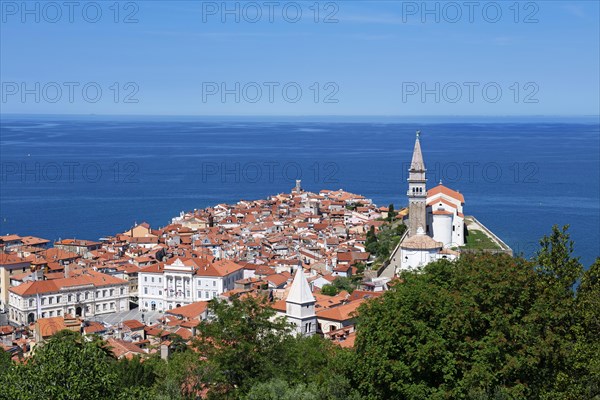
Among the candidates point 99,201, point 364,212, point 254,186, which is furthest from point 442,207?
point 254,186

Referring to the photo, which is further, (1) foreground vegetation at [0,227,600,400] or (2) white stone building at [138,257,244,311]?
(2) white stone building at [138,257,244,311]

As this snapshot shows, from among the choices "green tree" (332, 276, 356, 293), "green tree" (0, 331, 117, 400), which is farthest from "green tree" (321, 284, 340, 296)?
"green tree" (0, 331, 117, 400)

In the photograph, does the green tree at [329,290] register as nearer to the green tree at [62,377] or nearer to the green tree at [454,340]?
the green tree at [454,340]

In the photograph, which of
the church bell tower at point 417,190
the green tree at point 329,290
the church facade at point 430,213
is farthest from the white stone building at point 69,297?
the church bell tower at point 417,190

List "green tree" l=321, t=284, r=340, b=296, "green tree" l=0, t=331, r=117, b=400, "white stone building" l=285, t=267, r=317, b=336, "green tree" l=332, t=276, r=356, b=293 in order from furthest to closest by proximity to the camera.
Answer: "green tree" l=332, t=276, r=356, b=293 → "green tree" l=321, t=284, r=340, b=296 → "white stone building" l=285, t=267, r=317, b=336 → "green tree" l=0, t=331, r=117, b=400

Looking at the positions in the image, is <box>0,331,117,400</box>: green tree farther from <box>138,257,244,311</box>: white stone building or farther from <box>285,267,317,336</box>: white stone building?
<box>138,257,244,311</box>: white stone building

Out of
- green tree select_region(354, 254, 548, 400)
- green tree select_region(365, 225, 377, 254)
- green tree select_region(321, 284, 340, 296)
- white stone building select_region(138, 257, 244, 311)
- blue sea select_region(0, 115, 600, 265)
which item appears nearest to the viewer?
green tree select_region(354, 254, 548, 400)

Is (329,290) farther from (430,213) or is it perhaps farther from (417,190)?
(430,213)

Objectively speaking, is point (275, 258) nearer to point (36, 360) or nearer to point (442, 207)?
point (442, 207)
